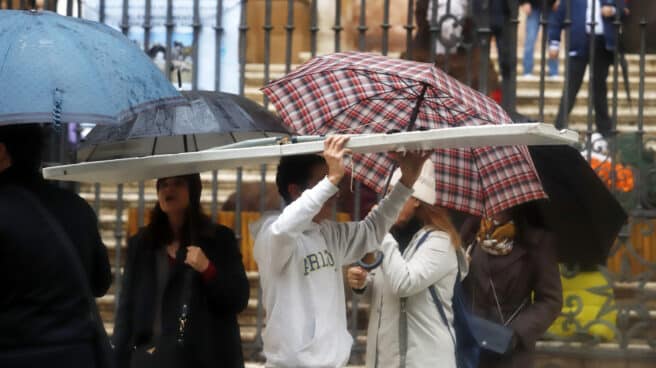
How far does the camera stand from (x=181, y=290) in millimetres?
5816

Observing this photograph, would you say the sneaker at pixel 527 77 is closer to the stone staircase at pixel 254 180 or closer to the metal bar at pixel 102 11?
the stone staircase at pixel 254 180

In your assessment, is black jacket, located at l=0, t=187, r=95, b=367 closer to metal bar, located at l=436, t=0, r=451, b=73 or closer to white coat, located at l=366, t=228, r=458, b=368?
white coat, located at l=366, t=228, r=458, b=368

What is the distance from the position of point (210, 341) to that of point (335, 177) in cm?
122

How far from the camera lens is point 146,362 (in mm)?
5773

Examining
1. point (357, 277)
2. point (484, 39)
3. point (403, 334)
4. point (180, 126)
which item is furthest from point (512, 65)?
point (180, 126)

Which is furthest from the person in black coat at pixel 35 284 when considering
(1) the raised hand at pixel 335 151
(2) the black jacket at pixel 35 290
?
(1) the raised hand at pixel 335 151

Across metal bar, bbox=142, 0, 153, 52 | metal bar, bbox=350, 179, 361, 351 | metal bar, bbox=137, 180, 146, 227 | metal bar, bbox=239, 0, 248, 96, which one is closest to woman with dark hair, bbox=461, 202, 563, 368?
metal bar, bbox=350, 179, 361, 351

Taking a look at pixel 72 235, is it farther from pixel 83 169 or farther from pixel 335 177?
pixel 335 177

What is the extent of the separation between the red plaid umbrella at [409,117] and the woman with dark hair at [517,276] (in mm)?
813

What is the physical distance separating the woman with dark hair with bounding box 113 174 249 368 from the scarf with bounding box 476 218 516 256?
1.49m

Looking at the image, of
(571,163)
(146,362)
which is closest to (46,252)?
(146,362)

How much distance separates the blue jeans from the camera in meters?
11.6

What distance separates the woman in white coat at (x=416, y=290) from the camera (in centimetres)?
590

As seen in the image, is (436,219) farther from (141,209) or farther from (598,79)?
(598,79)
